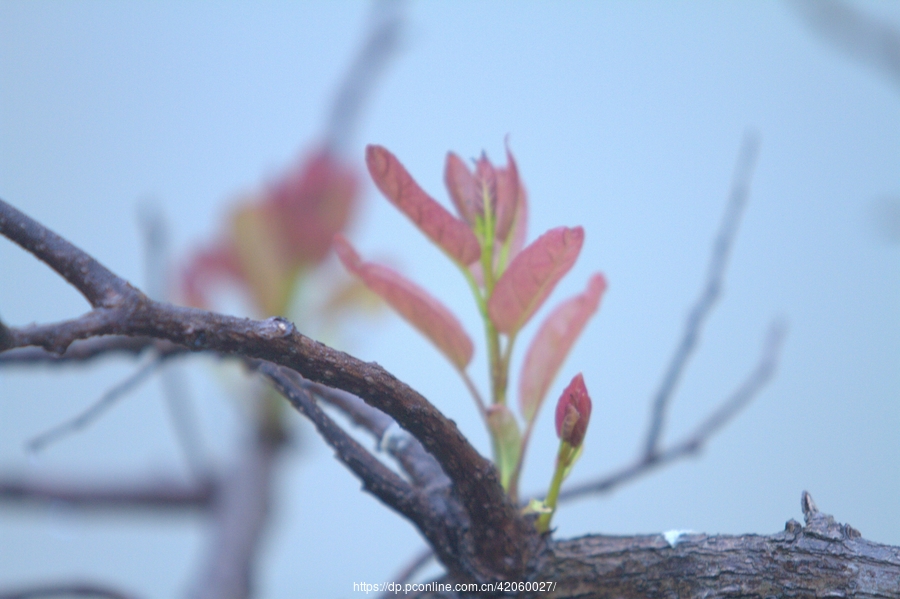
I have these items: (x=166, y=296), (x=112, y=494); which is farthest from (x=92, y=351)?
(x=112, y=494)

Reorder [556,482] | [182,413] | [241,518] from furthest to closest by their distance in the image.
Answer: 1. [241,518]
2. [182,413]
3. [556,482]

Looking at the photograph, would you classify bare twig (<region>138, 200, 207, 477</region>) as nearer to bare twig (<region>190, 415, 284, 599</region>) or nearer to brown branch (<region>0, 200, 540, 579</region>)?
bare twig (<region>190, 415, 284, 599</region>)

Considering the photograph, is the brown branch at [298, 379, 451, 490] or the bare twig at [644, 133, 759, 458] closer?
the brown branch at [298, 379, 451, 490]

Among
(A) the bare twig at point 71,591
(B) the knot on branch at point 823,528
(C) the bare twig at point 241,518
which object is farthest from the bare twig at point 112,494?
(B) the knot on branch at point 823,528

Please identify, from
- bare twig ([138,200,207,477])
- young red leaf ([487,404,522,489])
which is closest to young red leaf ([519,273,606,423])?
young red leaf ([487,404,522,489])

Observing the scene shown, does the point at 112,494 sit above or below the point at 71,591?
above

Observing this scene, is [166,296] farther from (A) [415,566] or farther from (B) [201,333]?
(B) [201,333]
